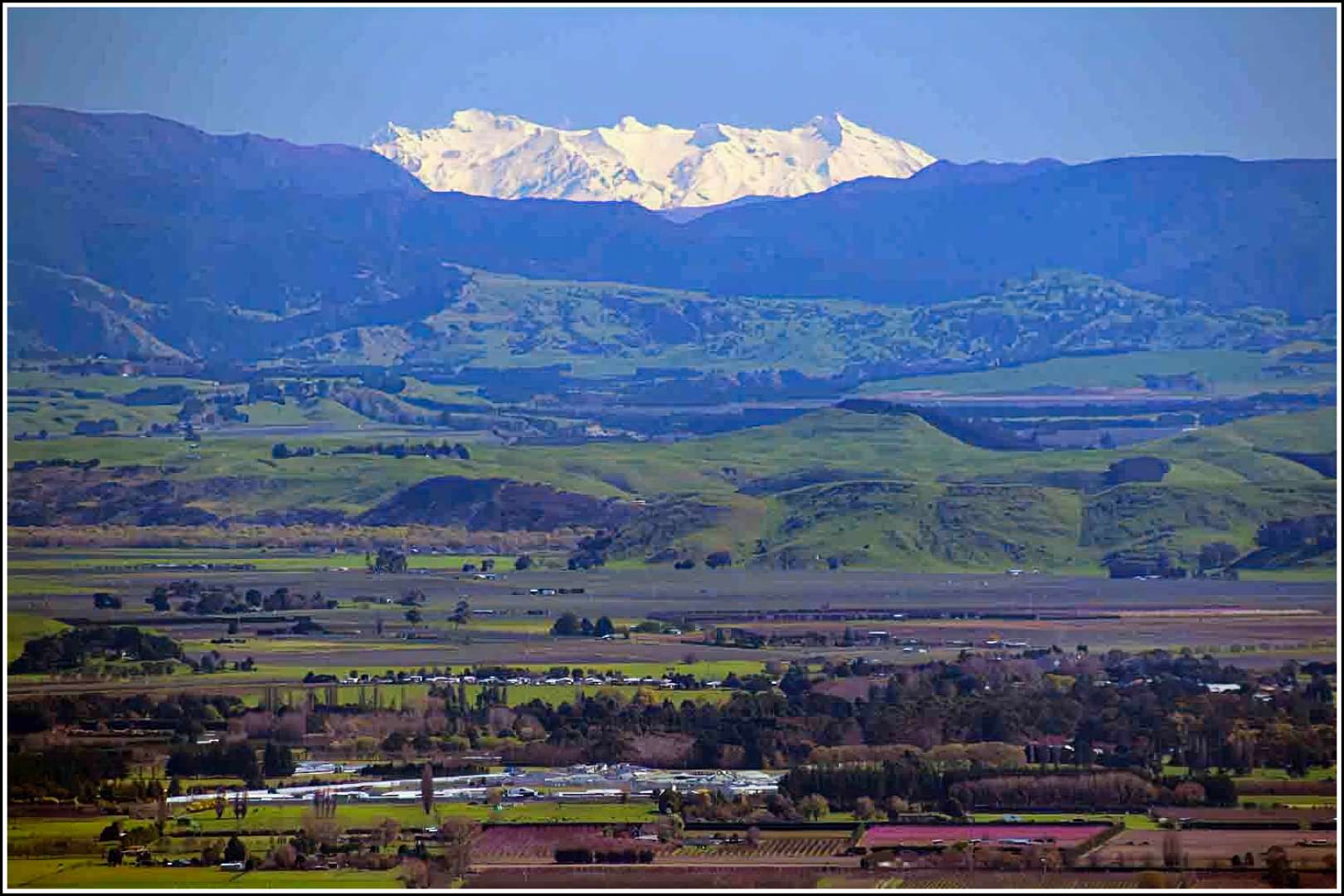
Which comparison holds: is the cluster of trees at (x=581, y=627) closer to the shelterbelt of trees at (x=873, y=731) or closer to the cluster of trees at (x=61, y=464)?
the shelterbelt of trees at (x=873, y=731)

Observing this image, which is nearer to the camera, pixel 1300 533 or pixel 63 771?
pixel 63 771

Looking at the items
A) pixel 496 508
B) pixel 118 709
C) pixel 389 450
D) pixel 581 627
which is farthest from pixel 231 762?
pixel 389 450

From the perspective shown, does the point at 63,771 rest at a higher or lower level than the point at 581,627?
lower

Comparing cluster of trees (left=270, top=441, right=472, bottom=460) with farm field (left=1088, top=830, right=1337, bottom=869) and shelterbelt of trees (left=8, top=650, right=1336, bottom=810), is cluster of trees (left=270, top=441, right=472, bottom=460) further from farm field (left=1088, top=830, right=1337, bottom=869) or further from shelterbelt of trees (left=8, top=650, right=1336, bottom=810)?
farm field (left=1088, top=830, right=1337, bottom=869)

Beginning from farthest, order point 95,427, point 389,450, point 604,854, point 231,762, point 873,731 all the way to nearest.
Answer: point 95,427
point 389,450
point 873,731
point 231,762
point 604,854

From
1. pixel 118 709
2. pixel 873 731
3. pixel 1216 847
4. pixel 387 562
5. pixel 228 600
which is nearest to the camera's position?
pixel 1216 847

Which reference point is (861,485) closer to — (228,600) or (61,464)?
(228,600)

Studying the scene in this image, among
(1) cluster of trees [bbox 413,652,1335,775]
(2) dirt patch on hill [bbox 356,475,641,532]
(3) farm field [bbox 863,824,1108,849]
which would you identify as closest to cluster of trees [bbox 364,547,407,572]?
(2) dirt patch on hill [bbox 356,475,641,532]

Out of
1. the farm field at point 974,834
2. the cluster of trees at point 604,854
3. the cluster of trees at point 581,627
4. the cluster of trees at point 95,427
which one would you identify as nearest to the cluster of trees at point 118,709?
the cluster of trees at point 604,854

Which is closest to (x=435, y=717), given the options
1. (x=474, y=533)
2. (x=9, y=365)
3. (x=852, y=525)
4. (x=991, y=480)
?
(x=852, y=525)

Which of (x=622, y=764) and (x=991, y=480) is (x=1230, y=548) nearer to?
(x=991, y=480)
